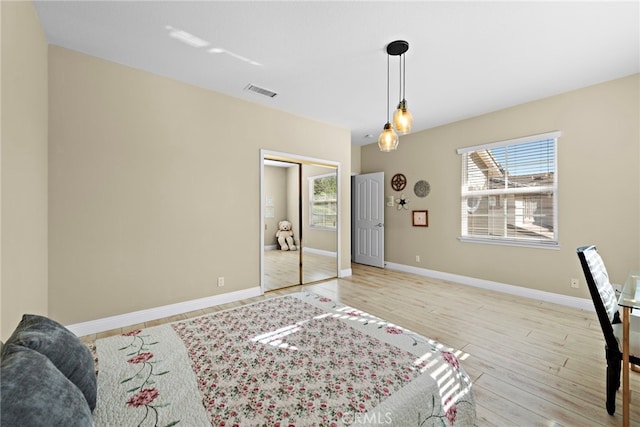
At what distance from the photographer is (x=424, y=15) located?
215 cm

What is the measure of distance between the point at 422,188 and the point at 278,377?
4.70m

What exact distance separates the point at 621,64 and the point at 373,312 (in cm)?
390

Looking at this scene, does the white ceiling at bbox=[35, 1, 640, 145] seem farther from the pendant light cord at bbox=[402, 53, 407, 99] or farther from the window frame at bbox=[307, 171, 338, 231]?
the window frame at bbox=[307, 171, 338, 231]

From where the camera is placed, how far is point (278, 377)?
1225mm

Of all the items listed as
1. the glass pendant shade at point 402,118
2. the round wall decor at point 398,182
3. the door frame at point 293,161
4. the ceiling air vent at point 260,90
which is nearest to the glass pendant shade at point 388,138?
the glass pendant shade at point 402,118

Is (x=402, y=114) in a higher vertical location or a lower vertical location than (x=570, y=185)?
higher

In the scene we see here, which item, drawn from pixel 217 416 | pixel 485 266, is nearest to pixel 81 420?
pixel 217 416

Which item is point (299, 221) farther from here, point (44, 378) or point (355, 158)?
point (44, 378)

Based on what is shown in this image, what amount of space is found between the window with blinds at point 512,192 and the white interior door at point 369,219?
1.65 metres

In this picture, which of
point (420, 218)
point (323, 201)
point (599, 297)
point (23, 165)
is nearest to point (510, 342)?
point (599, 297)

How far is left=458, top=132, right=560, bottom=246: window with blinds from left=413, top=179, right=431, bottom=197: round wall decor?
2.14 ft

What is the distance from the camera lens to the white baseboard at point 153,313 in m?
2.71

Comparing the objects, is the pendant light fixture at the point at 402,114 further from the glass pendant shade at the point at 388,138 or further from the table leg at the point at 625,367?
the table leg at the point at 625,367

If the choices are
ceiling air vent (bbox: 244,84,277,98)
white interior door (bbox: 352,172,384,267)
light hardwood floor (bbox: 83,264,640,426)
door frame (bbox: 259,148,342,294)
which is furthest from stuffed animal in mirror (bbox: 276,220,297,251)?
white interior door (bbox: 352,172,384,267)
